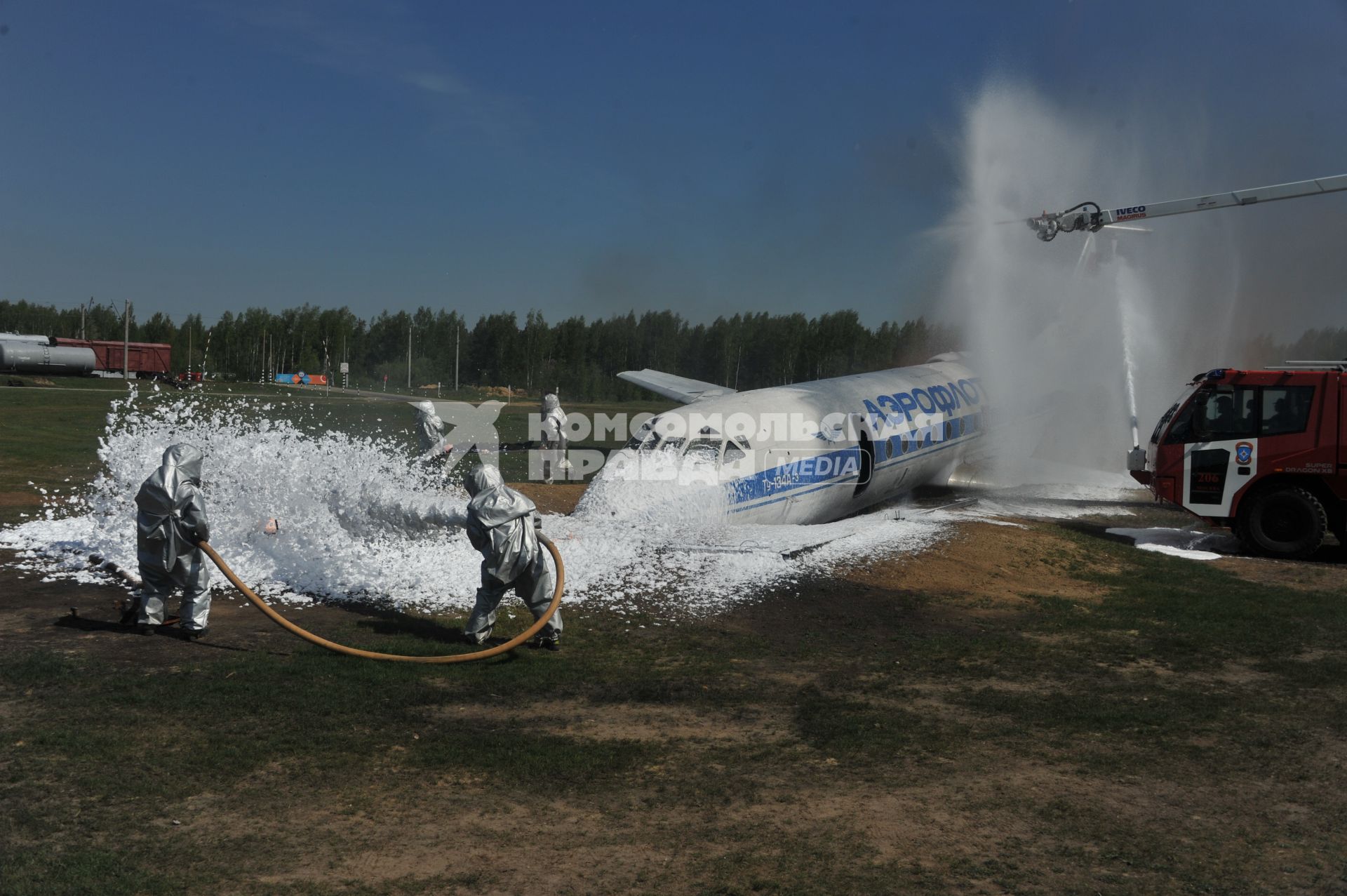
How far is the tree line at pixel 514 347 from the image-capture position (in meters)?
76.4

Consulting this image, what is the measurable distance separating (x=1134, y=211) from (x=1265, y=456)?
8811 mm

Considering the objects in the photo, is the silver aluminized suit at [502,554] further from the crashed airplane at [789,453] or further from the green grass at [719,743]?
the crashed airplane at [789,453]

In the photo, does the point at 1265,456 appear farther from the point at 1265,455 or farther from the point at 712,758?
the point at 712,758

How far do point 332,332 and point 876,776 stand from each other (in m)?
102

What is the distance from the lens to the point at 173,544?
10.9 meters

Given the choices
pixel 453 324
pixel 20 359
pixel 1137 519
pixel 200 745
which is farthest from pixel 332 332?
pixel 200 745

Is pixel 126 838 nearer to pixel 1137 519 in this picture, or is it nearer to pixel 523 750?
pixel 523 750

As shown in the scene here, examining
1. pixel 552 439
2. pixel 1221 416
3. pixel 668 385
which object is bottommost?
pixel 552 439

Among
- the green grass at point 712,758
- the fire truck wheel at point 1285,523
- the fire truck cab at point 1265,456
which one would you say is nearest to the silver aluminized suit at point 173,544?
the green grass at point 712,758

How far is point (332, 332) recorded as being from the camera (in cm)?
10131

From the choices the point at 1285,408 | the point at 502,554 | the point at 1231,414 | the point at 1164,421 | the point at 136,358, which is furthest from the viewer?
the point at 136,358

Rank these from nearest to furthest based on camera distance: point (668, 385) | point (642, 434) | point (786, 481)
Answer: point (786, 481) < point (642, 434) < point (668, 385)

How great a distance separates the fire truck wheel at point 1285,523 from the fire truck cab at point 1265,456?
0.01 metres

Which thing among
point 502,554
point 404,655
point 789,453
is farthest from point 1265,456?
point 404,655
